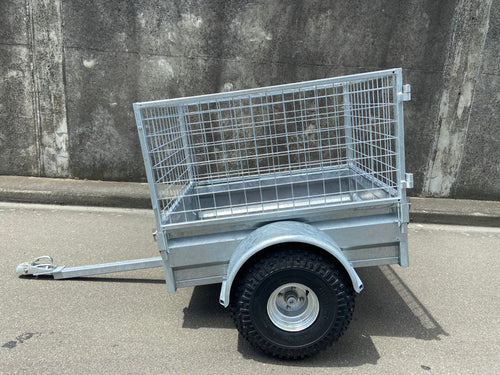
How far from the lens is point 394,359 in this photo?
2312 mm

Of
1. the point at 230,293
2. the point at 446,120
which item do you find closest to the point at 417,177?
the point at 446,120

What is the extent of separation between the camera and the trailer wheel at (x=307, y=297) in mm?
2178

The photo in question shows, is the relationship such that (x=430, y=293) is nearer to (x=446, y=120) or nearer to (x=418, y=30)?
(x=446, y=120)

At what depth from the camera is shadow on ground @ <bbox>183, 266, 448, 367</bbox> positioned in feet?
7.67

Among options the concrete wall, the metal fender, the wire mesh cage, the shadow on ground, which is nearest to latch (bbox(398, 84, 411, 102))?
the wire mesh cage

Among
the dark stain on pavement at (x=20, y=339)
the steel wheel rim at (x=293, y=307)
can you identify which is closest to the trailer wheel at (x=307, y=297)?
the steel wheel rim at (x=293, y=307)

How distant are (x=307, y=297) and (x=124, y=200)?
3656 mm

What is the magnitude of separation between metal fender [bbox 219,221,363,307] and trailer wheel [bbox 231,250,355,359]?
90 millimetres

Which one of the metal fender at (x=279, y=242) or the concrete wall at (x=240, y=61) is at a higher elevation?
the concrete wall at (x=240, y=61)

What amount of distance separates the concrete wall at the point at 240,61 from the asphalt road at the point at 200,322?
1905mm

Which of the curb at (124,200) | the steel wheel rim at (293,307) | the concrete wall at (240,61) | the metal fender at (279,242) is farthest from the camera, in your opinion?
the concrete wall at (240,61)

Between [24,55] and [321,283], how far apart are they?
221 inches

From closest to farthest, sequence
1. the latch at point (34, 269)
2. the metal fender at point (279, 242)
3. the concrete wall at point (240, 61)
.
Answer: the metal fender at point (279, 242)
the latch at point (34, 269)
the concrete wall at point (240, 61)

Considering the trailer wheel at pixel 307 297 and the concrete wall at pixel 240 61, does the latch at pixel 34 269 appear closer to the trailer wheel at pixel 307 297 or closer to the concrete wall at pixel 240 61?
the trailer wheel at pixel 307 297
